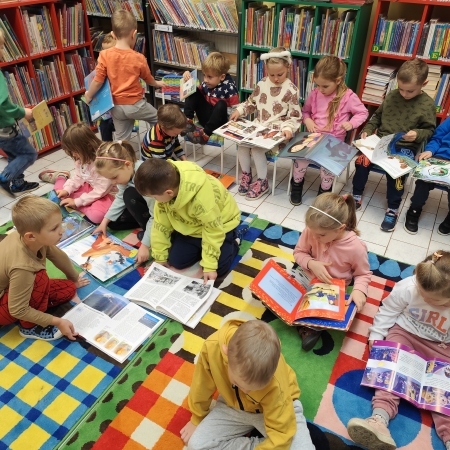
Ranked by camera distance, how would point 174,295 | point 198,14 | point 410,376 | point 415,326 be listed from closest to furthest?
point 410,376, point 415,326, point 174,295, point 198,14

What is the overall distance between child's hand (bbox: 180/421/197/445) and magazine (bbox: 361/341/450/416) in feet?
2.54

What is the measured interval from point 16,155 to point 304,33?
2.64 metres

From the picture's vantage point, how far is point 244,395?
55.8 inches

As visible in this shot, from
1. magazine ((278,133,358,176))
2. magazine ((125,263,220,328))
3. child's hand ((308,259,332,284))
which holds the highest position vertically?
magazine ((278,133,358,176))

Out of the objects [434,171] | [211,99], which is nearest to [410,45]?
[434,171]

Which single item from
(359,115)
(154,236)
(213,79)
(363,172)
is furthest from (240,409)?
(213,79)

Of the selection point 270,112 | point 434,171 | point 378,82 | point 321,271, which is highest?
point 378,82

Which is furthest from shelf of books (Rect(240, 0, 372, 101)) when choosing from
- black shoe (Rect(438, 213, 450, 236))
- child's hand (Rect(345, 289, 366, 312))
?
child's hand (Rect(345, 289, 366, 312))

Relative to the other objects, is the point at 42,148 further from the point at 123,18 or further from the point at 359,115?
the point at 359,115

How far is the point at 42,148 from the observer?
3838mm

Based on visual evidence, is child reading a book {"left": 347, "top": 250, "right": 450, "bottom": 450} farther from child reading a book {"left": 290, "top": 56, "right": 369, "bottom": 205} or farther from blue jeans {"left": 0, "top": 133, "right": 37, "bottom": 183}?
blue jeans {"left": 0, "top": 133, "right": 37, "bottom": 183}

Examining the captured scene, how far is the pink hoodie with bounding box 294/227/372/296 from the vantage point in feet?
6.63

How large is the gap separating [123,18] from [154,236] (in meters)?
1.89

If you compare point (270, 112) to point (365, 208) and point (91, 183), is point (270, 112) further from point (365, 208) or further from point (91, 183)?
point (91, 183)
